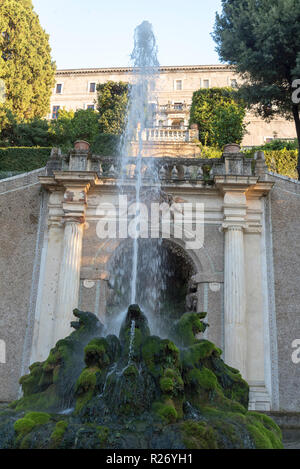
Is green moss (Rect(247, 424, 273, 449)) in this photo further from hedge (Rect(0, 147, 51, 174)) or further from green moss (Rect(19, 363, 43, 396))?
hedge (Rect(0, 147, 51, 174))

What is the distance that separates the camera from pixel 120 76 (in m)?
46.2

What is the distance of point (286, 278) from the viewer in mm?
10203

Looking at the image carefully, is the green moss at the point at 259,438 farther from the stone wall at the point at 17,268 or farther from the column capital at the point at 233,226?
the stone wall at the point at 17,268

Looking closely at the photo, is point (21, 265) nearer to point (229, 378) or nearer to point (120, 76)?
point (229, 378)

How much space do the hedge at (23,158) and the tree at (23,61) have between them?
4584 millimetres

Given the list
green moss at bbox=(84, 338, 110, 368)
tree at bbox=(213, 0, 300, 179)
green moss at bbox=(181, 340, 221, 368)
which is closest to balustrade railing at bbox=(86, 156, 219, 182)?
tree at bbox=(213, 0, 300, 179)

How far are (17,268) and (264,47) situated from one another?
9.29 m

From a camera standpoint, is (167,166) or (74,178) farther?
(167,166)

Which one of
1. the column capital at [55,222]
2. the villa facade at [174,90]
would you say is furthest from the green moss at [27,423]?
the villa facade at [174,90]

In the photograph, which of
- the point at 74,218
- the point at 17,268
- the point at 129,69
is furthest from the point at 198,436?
the point at 129,69

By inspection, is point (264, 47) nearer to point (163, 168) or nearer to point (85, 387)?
point (163, 168)

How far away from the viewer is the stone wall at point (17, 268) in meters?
9.77

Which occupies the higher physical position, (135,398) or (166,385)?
(166,385)
